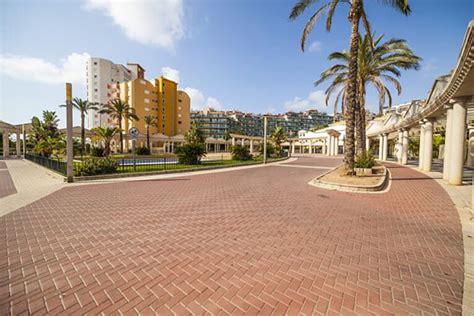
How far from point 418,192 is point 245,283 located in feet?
31.2

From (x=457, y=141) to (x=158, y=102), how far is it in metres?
58.5

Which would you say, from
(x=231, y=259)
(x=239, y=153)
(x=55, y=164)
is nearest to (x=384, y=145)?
(x=239, y=153)

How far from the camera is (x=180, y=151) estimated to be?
19938mm

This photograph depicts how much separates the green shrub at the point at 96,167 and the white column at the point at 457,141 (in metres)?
18.6

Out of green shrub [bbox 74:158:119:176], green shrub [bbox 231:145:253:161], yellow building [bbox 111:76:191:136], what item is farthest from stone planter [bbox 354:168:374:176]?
yellow building [bbox 111:76:191:136]

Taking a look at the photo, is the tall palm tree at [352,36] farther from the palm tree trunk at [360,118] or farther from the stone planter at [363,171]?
the palm tree trunk at [360,118]

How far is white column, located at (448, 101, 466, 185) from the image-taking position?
9750mm

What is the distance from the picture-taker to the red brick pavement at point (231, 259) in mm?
2564

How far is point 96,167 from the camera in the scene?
498 inches

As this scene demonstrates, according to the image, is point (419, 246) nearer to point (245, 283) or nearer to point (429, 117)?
point (245, 283)

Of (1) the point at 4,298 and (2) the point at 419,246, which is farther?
(2) the point at 419,246

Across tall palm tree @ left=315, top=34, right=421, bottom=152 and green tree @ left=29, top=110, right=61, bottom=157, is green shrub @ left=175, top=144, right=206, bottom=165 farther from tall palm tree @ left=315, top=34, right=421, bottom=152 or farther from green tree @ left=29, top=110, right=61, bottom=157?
green tree @ left=29, top=110, right=61, bottom=157

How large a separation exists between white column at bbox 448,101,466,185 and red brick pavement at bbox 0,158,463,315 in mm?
5436

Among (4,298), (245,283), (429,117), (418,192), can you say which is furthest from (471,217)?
(429,117)
